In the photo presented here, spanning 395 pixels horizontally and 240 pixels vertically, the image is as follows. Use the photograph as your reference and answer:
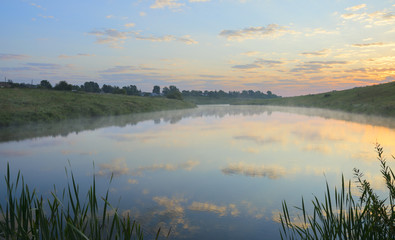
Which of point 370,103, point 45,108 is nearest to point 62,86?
point 45,108

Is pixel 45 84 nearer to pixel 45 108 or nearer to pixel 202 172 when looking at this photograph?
pixel 45 108

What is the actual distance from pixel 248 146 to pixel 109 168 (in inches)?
455

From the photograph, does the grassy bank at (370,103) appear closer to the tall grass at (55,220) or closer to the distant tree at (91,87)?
the tall grass at (55,220)

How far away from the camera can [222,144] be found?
2427 cm

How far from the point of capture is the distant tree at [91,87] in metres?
173

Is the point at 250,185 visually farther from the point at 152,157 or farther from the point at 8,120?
the point at 8,120

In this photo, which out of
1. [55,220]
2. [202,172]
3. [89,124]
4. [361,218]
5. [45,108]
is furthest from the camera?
[45,108]

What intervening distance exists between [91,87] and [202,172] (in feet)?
573

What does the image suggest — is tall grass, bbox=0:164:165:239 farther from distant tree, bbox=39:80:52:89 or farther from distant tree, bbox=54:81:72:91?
distant tree, bbox=39:80:52:89

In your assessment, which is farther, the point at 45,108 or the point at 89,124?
the point at 45,108

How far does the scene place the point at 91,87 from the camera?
175 meters

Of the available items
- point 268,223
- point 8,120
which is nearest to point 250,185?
point 268,223

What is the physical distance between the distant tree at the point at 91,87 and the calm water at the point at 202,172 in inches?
6102

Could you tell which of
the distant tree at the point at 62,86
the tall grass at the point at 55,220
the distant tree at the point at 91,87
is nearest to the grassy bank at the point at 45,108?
the tall grass at the point at 55,220
